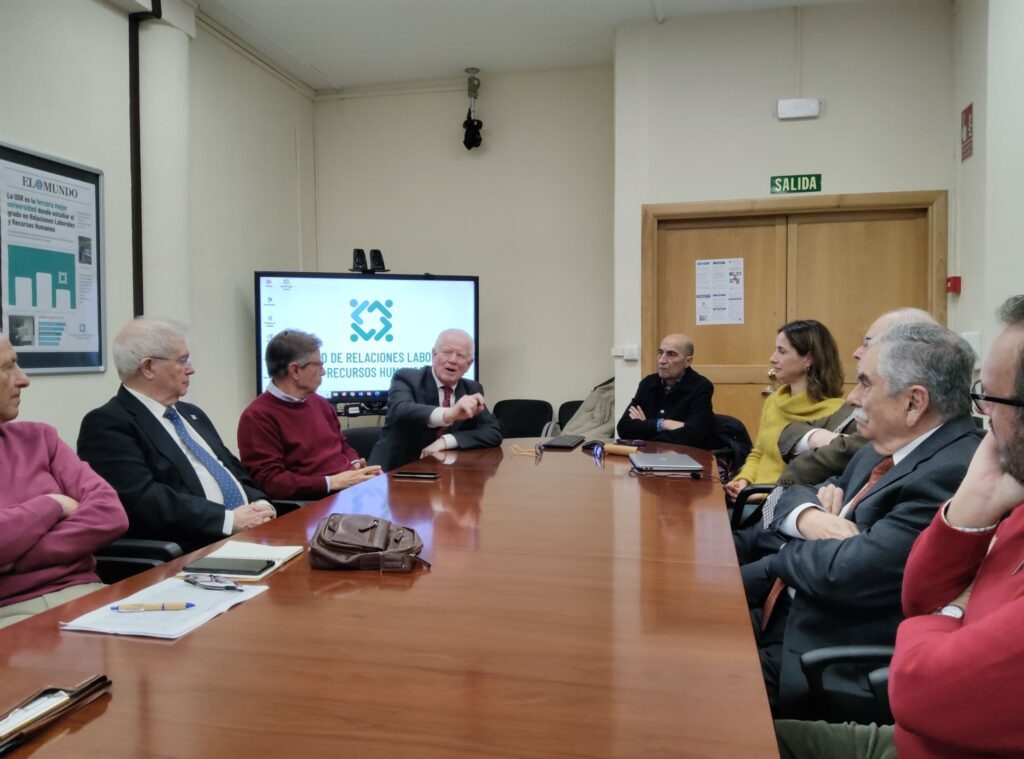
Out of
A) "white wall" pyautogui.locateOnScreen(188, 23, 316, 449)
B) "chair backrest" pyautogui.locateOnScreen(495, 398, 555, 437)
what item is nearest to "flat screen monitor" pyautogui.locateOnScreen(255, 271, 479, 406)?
"white wall" pyautogui.locateOnScreen(188, 23, 316, 449)

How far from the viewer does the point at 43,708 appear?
0.91m

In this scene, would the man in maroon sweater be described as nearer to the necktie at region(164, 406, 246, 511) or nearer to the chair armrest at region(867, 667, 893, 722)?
the necktie at region(164, 406, 246, 511)

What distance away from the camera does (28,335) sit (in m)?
3.25

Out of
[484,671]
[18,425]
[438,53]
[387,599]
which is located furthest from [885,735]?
[438,53]

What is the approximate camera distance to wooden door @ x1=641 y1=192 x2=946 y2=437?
4.65 metres

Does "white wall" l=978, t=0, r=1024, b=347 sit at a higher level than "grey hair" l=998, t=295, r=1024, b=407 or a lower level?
higher

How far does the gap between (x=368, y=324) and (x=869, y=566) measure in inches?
162

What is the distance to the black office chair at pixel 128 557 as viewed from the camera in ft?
6.52

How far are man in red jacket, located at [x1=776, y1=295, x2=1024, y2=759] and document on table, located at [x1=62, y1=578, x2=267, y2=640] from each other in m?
1.01

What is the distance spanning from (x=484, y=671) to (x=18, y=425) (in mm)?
1587

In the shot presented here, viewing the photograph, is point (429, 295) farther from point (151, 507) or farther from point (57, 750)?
point (57, 750)

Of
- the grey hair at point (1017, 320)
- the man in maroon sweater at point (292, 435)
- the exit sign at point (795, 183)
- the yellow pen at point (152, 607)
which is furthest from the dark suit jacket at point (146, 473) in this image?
the exit sign at point (795, 183)

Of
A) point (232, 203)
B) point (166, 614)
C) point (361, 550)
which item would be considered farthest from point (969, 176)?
point (166, 614)

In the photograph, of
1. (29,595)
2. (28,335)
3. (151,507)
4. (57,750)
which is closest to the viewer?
(57,750)
